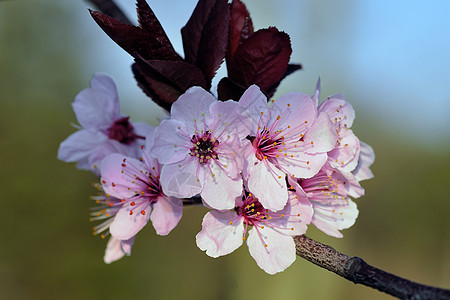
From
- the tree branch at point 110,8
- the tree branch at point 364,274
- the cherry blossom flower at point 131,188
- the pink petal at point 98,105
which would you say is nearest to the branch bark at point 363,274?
the tree branch at point 364,274

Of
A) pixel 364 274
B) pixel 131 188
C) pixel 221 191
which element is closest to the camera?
pixel 364 274

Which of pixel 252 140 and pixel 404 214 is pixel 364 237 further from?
pixel 252 140

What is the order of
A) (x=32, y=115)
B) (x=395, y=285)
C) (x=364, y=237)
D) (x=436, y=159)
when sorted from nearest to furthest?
(x=395, y=285)
(x=32, y=115)
(x=364, y=237)
(x=436, y=159)

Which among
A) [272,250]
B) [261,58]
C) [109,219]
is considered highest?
[261,58]

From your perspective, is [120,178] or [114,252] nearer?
[120,178]

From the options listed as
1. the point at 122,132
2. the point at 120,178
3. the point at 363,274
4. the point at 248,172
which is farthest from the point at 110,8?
the point at 363,274

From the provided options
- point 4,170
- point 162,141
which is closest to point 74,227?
point 4,170

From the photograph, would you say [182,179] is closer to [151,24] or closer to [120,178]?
[120,178]
